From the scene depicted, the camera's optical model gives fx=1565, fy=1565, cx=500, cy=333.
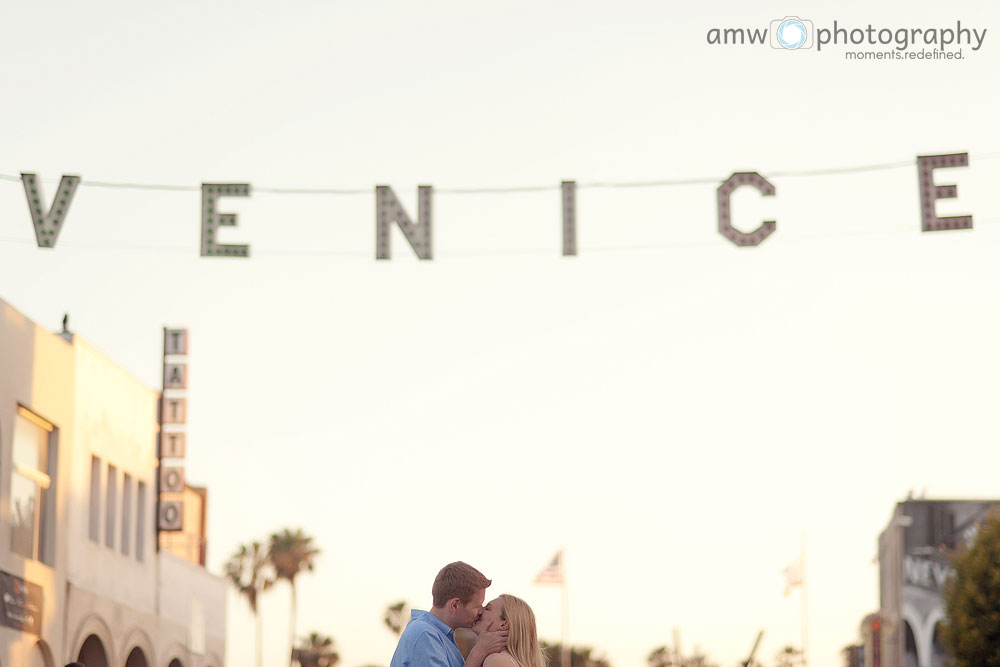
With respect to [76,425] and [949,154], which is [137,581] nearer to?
[76,425]

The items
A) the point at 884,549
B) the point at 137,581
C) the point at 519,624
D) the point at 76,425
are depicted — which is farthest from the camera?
the point at 884,549

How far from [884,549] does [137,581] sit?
137 ft

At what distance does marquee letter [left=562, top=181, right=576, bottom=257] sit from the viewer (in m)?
18.3

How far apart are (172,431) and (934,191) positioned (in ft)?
66.5

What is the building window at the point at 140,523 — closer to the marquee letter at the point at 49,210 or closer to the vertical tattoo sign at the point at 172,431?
the vertical tattoo sign at the point at 172,431

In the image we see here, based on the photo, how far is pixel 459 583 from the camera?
7.39m

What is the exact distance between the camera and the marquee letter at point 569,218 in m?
18.3

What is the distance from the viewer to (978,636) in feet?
128

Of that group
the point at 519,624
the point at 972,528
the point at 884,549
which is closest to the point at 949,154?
the point at 519,624

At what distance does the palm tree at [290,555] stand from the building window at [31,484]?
52.7 meters

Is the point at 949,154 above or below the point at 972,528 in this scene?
above

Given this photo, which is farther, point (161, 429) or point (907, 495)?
point (907, 495)

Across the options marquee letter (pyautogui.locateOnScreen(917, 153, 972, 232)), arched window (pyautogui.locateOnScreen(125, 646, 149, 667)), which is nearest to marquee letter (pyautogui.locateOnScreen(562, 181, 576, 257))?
marquee letter (pyautogui.locateOnScreen(917, 153, 972, 232))

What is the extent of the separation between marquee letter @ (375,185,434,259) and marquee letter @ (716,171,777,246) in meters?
3.52
